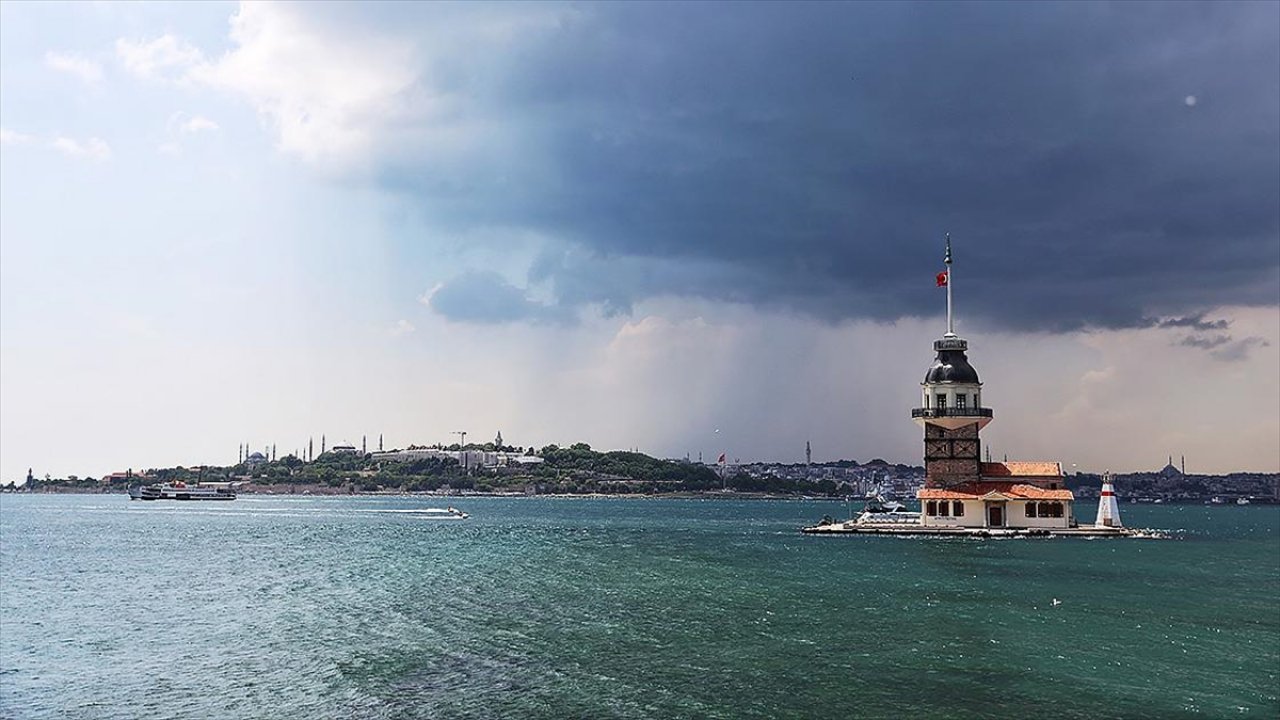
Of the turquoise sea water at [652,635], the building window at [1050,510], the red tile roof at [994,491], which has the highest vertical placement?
the red tile roof at [994,491]

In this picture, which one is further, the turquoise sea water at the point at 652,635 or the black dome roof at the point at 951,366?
the black dome roof at the point at 951,366

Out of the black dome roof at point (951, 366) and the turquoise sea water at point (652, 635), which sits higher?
the black dome roof at point (951, 366)

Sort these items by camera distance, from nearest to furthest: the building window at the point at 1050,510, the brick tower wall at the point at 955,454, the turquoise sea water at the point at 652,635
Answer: the turquoise sea water at the point at 652,635 → the building window at the point at 1050,510 → the brick tower wall at the point at 955,454

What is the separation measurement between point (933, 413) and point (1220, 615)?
5052 cm

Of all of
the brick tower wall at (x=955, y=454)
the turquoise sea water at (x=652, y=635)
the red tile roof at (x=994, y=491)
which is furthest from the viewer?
the brick tower wall at (x=955, y=454)

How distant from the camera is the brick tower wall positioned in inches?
3664

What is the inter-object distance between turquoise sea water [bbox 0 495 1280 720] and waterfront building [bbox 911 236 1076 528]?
44.0 ft

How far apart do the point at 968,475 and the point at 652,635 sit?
62.1 m

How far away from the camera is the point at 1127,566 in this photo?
66.4 meters

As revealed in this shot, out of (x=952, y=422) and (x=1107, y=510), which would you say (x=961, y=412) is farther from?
(x=1107, y=510)

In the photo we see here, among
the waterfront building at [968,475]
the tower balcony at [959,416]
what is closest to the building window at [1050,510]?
the waterfront building at [968,475]

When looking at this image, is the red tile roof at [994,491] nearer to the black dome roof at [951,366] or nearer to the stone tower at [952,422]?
the stone tower at [952,422]

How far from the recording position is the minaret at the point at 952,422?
93062 mm

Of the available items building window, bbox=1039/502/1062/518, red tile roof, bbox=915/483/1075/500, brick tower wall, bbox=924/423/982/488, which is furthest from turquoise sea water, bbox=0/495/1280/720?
brick tower wall, bbox=924/423/982/488
